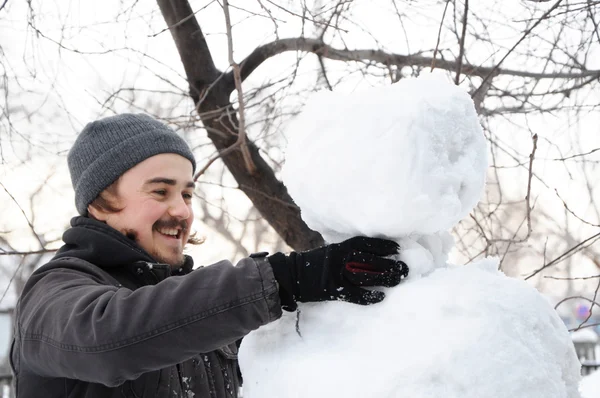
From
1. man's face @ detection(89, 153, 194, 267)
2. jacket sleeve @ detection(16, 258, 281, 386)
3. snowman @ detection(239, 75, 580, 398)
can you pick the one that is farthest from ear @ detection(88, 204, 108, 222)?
snowman @ detection(239, 75, 580, 398)

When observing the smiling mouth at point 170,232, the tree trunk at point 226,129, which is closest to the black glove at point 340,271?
the smiling mouth at point 170,232

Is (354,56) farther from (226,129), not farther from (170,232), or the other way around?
(170,232)

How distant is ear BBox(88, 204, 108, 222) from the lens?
184cm

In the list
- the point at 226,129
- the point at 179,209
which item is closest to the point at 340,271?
the point at 179,209

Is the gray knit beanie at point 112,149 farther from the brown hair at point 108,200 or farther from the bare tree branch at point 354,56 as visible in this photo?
the bare tree branch at point 354,56

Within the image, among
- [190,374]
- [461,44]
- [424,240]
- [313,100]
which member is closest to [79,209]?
[190,374]

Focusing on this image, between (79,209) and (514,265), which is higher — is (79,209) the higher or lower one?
the lower one

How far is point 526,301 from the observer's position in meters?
1.13

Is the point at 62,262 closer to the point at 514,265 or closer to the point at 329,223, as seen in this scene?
the point at 329,223

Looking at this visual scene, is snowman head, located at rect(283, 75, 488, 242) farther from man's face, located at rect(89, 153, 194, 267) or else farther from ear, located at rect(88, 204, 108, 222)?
ear, located at rect(88, 204, 108, 222)

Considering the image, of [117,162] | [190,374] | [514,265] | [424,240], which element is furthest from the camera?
[514,265]

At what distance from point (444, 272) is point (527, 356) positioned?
0.69 feet

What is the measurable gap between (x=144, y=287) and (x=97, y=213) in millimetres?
725

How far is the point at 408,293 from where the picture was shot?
1146 mm
